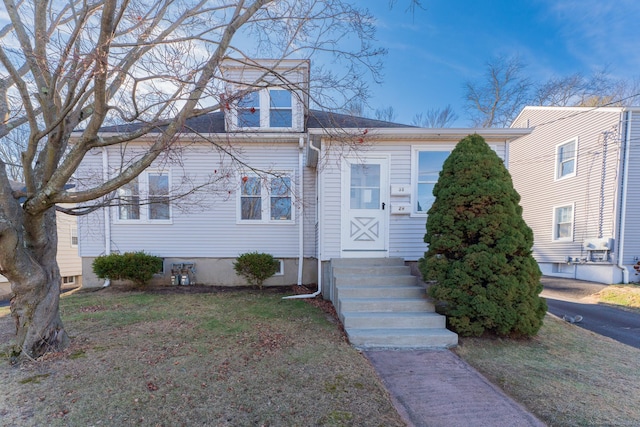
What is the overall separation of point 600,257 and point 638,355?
22.6 ft

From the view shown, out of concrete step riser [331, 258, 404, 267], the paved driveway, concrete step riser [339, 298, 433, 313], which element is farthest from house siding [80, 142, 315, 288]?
the paved driveway

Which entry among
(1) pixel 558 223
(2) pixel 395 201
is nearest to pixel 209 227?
(2) pixel 395 201

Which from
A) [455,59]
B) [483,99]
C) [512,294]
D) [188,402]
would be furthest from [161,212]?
[483,99]

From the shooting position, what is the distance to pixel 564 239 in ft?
32.6

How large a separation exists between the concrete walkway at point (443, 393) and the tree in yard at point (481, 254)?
0.81 meters

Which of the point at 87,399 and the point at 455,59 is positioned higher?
the point at 455,59

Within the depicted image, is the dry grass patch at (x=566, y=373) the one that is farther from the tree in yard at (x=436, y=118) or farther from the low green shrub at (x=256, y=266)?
the tree in yard at (x=436, y=118)

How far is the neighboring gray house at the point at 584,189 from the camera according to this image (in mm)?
8297

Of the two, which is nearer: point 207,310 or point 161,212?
point 207,310

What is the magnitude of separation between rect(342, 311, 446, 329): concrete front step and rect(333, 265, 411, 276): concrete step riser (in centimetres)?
109

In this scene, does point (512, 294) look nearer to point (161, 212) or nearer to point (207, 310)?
point (207, 310)

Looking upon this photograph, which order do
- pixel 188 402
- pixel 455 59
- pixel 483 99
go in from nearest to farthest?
1. pixel 188 402
2. pixel 455 59
3. pixel 483 99

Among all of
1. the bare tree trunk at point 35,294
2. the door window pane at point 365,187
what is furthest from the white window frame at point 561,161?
the bare tree trunk at point 35,294

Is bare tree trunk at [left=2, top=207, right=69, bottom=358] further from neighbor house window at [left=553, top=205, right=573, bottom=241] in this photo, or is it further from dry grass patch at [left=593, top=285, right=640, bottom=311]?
neighbor house window at [left=553, top=205, right=573, bottom=241]
